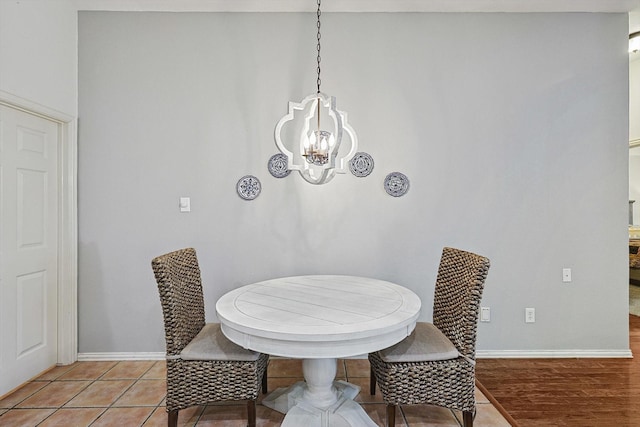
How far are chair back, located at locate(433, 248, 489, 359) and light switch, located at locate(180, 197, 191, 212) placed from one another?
195cm

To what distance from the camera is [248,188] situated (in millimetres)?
2729

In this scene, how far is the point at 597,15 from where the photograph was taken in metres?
2.74

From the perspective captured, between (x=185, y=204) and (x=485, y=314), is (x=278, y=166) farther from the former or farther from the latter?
(x=485, y=314)

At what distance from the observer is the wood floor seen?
2.00m

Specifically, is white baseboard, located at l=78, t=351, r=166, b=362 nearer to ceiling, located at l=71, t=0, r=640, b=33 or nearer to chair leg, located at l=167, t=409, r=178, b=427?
chair leg, located at l=167, t=409, r=178, b=427

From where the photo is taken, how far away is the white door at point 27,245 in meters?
2.23

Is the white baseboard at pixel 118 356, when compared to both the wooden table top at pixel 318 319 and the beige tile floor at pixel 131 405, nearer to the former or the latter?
the beige tile floor at pixel 131 405

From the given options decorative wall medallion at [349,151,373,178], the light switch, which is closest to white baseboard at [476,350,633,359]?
decorative wall medallion at [349,151,373,178]

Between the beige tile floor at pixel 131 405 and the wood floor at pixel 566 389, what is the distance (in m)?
0.22

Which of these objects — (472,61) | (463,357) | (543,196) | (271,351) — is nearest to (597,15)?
(472,61)

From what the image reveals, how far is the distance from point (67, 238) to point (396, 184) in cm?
261

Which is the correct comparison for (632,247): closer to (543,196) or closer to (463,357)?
(543,196)

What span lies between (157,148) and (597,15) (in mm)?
3690

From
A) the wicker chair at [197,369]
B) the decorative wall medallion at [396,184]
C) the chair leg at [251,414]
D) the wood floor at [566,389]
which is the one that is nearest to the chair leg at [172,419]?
the wicker chair at [197,369]
